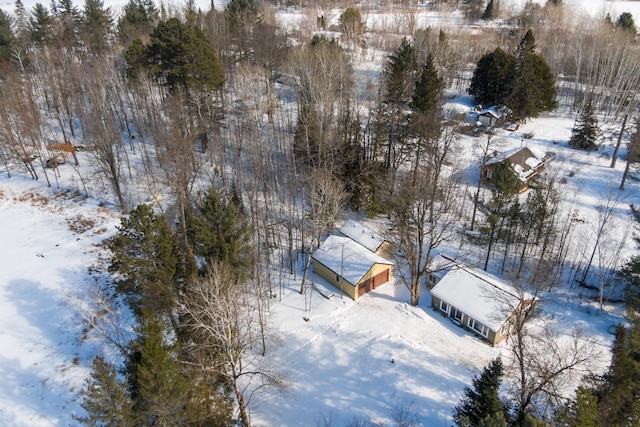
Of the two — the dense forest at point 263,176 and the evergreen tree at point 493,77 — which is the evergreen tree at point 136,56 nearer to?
the dense forest at point 263,176

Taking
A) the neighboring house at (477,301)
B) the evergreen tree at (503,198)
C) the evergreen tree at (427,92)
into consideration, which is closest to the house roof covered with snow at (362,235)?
the neighboring house at (477,301)

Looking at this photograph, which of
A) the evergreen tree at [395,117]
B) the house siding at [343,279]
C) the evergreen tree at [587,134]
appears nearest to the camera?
the house siding at [343,279]

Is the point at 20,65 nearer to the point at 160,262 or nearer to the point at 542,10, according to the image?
the point at 160,262

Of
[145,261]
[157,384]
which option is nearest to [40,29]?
[145,261]

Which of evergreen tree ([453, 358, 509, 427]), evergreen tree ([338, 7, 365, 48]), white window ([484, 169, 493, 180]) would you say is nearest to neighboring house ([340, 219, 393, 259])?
evergreen tree ([453, 358, 509, 427])

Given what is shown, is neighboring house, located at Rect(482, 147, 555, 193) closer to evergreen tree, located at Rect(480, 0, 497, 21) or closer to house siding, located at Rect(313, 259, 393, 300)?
house siding, located at Rect(313, 259, 393, 300)

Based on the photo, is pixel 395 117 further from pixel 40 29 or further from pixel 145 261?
pixel 40 29

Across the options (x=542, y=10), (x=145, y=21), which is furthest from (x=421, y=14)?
(x=145, y=21)
